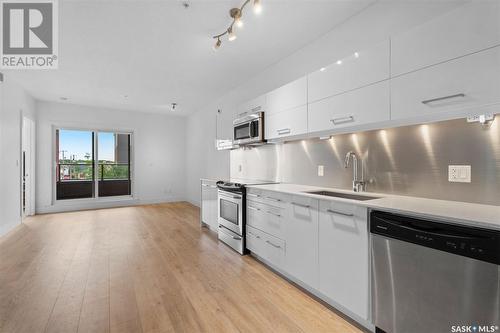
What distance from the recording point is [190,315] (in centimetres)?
195

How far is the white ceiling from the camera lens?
2377mm

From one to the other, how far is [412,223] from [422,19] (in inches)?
65.0

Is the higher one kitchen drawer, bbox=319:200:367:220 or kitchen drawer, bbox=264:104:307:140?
kitchen drawer, bbox=264:104:307:140

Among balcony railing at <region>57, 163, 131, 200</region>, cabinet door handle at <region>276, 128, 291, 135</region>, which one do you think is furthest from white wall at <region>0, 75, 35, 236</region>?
cabinet door handle at <region>276, 128, 291, 135</region>

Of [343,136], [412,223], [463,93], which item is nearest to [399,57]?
[463,93]

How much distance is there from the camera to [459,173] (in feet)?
5.67

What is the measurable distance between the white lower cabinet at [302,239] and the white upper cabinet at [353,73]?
3.48 ft

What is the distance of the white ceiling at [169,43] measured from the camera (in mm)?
2377

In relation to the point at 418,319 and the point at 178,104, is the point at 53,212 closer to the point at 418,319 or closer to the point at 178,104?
the point at 178,104

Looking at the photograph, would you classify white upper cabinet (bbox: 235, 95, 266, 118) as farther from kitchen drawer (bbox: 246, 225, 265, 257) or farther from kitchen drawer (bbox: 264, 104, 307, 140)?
kitchen drawer (bbox: 246, 225, 265, 257)

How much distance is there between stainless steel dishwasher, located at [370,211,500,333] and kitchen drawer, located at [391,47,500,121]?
726 millimetres

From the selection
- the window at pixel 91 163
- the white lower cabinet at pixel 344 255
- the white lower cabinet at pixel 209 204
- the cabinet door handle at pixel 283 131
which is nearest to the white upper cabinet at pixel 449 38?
the white lower cabinet at pixel 344 255

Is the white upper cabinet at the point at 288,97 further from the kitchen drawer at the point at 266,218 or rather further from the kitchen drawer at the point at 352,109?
the kitchen drawer at the point at 266,218

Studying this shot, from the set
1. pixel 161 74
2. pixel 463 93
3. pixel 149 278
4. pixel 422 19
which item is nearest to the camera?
pixel 463 93
